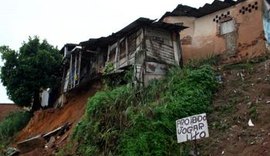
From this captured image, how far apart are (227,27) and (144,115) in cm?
950

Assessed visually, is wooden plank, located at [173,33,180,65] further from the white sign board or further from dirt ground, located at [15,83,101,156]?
the white sign board

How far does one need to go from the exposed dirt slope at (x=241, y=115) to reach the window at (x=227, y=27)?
432 centimetres

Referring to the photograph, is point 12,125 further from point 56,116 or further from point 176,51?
point 176,51

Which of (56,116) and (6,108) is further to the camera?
(6,108)

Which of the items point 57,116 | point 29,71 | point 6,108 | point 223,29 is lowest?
point 57,116

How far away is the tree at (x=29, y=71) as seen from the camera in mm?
21422

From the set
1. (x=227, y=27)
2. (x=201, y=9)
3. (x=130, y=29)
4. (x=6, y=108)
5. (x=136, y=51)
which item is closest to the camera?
(x=136, y=51)

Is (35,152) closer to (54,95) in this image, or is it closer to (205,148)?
(205,148)

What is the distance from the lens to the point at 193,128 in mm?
8867

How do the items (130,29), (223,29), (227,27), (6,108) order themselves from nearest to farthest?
1. (130,29)
2. (227,27)
3. (223,29)
4. (6,108)

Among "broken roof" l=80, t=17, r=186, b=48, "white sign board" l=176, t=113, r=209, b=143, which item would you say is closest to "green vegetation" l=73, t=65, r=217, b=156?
"white sign board" l=176, t=113, r=209, b=143

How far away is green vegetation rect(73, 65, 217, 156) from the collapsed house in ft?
15.9

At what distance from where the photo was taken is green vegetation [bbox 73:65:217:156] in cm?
1147

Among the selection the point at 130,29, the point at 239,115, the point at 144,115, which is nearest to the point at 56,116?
the point at 130,29
